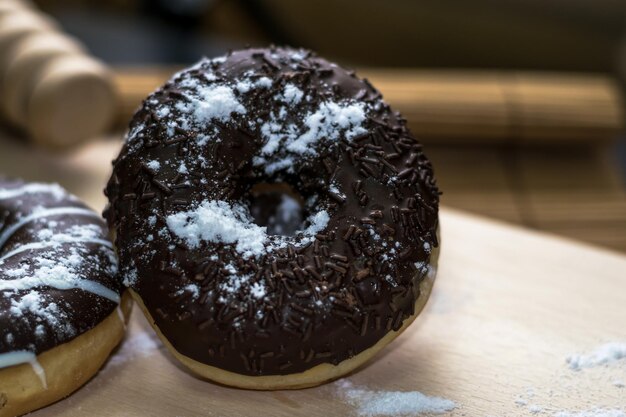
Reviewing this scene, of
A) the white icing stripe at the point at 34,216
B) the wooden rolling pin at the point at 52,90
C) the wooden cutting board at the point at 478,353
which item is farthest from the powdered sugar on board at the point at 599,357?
the wooden rolling pin at the point at 52,90

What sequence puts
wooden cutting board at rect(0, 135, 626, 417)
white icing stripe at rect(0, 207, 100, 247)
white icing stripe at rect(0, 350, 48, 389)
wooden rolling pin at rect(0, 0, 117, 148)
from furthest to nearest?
1. wooden rolling pin at rect(0, 0, 117, 148)
2. white icing stripe at rect(0, 207, 100, 247)
3. wooden cutting board at rect(0, 135, 626, 417)
4. white icing stripe at rect(0, 350, 48, 389)

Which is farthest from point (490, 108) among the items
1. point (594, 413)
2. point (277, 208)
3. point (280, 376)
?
point (280, 376)

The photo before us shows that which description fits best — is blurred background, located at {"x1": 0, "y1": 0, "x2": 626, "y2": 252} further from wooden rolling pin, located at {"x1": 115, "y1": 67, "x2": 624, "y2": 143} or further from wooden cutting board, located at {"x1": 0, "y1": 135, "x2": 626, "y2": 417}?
wooden cutting board, located at {"x1": 0, "y1": 135, "x2": 626, "y2": 417}

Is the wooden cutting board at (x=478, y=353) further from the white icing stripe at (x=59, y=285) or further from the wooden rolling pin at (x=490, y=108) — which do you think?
the wooden rolling pin at (x=490, y=108)

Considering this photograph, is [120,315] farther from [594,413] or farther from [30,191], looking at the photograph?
[594,413]

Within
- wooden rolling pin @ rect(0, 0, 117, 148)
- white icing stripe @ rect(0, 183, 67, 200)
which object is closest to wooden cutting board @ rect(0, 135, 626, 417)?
white icing stripe @ rect(0, 183, 67, 200)
